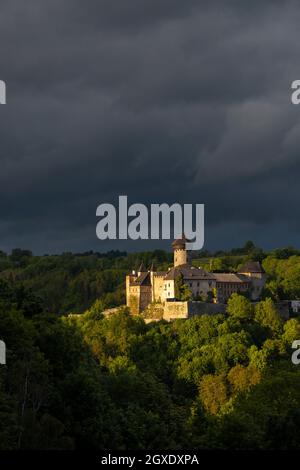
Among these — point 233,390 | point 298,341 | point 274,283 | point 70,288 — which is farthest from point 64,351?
point 70,288

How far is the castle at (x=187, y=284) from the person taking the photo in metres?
133

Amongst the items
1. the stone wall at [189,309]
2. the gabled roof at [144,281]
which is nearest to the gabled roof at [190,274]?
the stone wall at [189,309]

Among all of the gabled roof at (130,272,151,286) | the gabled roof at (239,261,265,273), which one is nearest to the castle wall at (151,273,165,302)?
the gabled roof at (130,272,151,286)

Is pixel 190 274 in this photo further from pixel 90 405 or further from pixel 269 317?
pixel 90 405

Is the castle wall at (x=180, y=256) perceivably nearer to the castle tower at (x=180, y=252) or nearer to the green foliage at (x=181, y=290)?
the castle tower at (x=180, y=252)

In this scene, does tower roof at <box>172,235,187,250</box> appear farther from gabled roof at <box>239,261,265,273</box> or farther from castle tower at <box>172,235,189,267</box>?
gabled roof at <box>239,261,265,273</box>

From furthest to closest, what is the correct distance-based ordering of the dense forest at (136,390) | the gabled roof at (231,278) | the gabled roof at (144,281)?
the gabled roof at (144,281), the gabled roof at (231,278), the dense forest at (136,390)

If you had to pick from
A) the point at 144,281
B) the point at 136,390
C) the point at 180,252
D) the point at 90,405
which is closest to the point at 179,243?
the point at 180,252

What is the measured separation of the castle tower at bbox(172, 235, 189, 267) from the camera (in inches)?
5536

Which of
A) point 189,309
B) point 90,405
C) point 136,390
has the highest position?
point 189,309

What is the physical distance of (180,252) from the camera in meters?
142

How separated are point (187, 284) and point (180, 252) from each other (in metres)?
9.53

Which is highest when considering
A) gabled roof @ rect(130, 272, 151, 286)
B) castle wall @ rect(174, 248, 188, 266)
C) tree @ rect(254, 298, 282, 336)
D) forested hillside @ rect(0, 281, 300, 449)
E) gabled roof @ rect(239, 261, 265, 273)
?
castle wall @ rect(174, 248, 188, 266)
